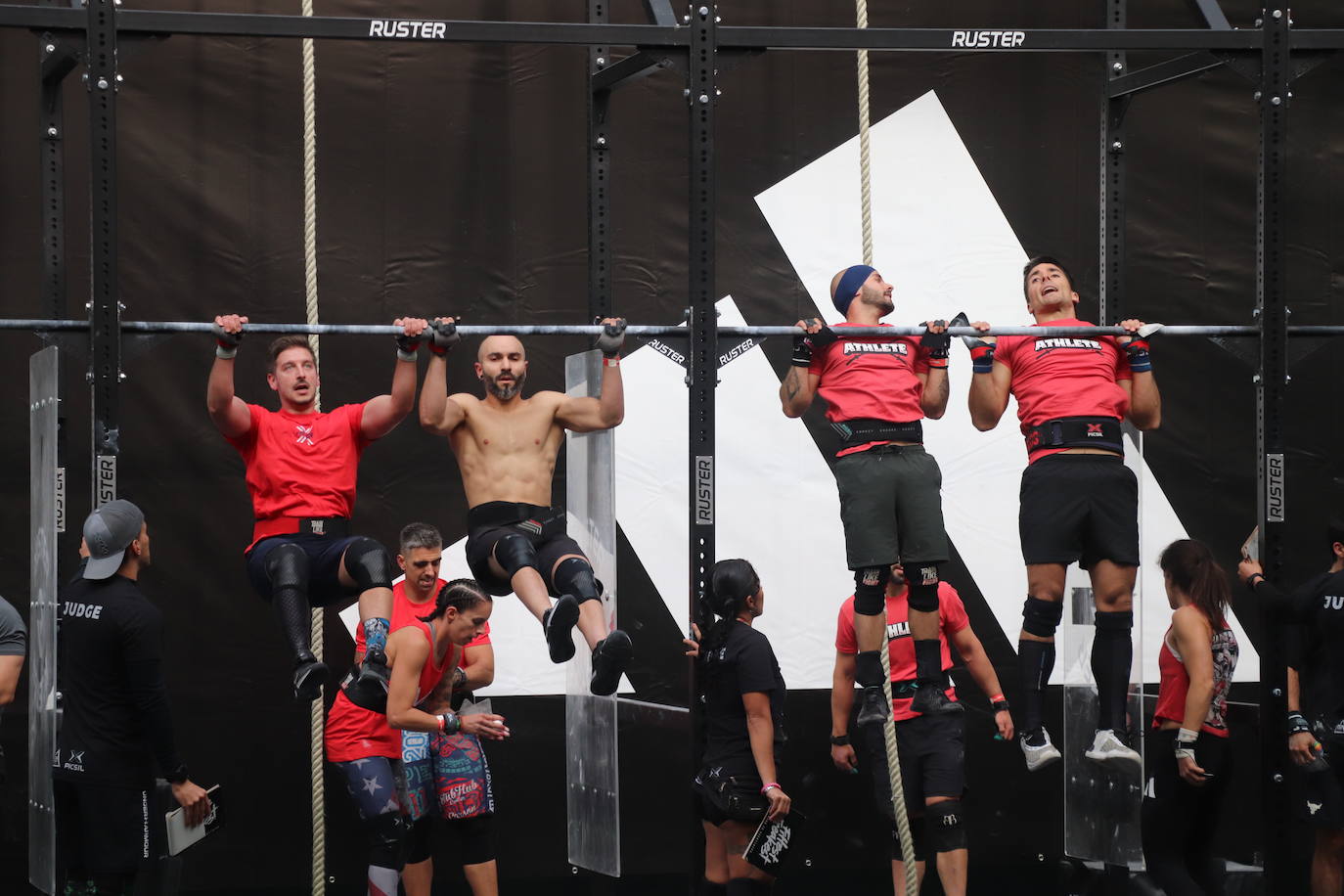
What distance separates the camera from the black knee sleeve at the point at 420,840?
5.50m

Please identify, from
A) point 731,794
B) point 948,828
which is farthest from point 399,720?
point 948,828

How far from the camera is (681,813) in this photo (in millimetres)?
6680

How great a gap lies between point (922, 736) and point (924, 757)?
0.25 feet

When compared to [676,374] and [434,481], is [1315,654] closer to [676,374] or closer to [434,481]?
[676,374]

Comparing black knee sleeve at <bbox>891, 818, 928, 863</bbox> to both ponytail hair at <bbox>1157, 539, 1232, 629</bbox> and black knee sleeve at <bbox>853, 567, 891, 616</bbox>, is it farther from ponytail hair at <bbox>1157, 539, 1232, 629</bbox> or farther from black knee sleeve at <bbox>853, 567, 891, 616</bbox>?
ponytail hair at <bbox>1157, 539, 1232, 629</bbox>

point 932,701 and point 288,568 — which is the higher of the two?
point 288,568

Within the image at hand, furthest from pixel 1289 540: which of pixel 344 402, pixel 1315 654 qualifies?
pixel 344 402

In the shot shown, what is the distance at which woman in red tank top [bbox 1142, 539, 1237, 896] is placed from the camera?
5.27 metres

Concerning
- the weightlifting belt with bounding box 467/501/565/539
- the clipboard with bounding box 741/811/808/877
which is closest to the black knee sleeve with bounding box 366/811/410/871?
the weightlifting belt with bounding box 467/501/565/539

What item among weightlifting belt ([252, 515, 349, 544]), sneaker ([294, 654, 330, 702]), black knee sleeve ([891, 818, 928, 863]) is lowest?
black knee sleeve ([891, 818, 928, 863])

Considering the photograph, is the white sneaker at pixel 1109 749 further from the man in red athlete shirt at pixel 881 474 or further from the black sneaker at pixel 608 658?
the black sneaker at pixel 608 658

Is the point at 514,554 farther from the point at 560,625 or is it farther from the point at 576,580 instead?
the point at 560,625

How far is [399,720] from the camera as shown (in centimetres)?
510

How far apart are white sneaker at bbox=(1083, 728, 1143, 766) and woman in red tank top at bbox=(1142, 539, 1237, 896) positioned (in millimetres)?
159
